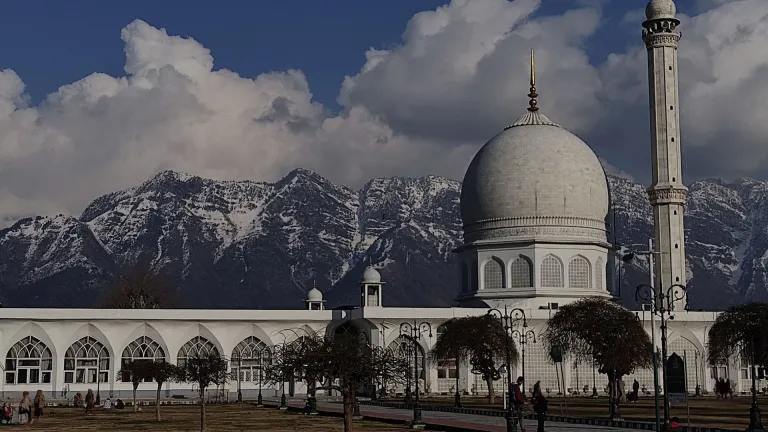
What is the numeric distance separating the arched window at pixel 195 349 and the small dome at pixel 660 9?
37.2 meters

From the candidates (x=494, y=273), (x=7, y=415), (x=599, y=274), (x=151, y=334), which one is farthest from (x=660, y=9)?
(x=7, y=415)

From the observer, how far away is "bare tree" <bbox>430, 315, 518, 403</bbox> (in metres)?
64.8

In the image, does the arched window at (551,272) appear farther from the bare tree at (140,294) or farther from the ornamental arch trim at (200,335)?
the bare tree at (140,294)

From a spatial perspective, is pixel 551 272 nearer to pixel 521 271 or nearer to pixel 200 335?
pixel 521 271

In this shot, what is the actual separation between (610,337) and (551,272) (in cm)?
2902

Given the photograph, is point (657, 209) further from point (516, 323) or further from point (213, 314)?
point (213, 314)

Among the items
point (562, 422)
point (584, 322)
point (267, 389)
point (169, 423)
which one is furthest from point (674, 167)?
point (169, 423)

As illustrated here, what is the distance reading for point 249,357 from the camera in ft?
262

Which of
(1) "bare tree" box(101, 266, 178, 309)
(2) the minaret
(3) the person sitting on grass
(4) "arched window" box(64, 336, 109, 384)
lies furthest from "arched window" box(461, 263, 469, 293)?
(3) the person sitting on grass

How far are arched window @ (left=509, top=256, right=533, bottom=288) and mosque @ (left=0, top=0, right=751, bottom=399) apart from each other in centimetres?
9

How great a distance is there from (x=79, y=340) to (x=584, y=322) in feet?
119

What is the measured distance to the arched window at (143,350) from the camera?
7762cm

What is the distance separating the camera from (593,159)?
85.5m

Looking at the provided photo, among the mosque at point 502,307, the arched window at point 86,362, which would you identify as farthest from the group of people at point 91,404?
the mosque at point 502,307
